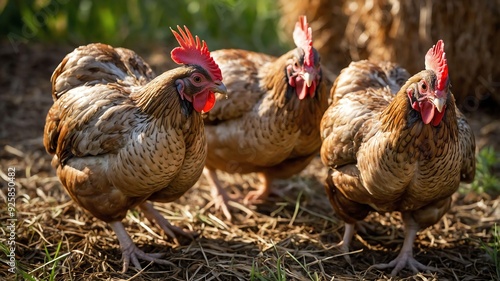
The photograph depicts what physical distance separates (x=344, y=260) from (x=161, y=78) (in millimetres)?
1921

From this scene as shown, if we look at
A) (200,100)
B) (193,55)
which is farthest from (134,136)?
(193,55)

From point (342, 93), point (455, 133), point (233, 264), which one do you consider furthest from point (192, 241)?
point (455, 133)

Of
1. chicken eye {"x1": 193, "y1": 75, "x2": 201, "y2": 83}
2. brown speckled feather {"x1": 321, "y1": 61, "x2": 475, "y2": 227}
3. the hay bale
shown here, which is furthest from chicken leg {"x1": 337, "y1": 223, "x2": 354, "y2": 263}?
the hay bale

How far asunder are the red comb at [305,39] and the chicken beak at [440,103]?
125cm

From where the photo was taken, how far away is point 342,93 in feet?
15.0

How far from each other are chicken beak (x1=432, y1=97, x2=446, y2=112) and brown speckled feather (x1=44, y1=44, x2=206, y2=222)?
154 centimetres

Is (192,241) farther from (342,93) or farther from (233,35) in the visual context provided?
(233,35)

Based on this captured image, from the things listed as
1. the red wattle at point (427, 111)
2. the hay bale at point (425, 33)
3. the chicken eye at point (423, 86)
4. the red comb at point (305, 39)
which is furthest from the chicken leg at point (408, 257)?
the hay bale at point (425, 33)

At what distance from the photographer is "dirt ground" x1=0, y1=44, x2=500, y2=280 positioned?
4168 millimetres

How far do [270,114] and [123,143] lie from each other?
52.4 inches

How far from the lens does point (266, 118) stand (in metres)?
4.72

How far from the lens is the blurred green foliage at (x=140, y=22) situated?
301 inches

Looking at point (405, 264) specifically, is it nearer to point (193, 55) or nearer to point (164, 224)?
point (164, 224)

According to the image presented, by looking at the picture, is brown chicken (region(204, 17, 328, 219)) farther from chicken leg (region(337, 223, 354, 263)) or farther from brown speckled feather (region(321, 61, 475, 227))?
chicken leg (region(337, 223, 354, 263))
